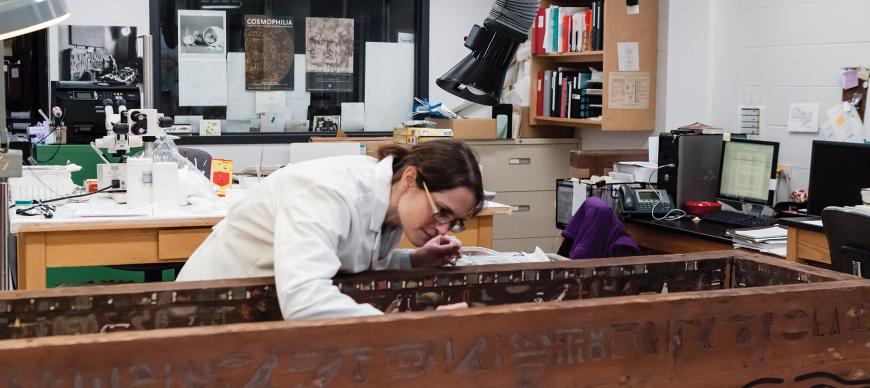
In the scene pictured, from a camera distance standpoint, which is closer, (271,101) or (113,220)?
(113,220)

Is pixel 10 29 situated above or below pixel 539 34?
below

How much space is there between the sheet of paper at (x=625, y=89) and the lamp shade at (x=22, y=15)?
4.14 m

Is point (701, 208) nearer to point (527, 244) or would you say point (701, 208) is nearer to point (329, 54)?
point (527, 244)

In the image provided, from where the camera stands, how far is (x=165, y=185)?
156 inches

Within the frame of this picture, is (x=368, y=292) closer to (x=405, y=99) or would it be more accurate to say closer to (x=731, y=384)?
(x=731, y=384)

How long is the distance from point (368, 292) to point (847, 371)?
2.97 feet

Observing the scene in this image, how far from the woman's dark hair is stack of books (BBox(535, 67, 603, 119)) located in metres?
4.02

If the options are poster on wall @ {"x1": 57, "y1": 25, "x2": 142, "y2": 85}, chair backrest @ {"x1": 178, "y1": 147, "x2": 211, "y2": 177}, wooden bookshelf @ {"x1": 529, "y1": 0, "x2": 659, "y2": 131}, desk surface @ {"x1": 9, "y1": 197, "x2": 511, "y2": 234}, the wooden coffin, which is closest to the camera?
the wooden coffin

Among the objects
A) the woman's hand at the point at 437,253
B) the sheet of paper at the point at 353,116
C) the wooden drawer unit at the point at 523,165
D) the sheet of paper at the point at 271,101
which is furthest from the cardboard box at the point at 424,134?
the woman's hand at the point at 437,253

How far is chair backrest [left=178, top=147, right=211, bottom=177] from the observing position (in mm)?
5219

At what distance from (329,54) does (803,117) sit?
11.3 feet

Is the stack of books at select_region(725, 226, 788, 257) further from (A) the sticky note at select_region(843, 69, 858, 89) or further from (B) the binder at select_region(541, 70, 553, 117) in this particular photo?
(B) the binder at select_region(541, 70, 553, 117)

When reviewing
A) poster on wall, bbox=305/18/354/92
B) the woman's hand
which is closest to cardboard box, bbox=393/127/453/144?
poster on wall, bbox=305/18/354/92

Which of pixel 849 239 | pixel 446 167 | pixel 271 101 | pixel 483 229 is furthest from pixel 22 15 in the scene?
pixel 271 101
